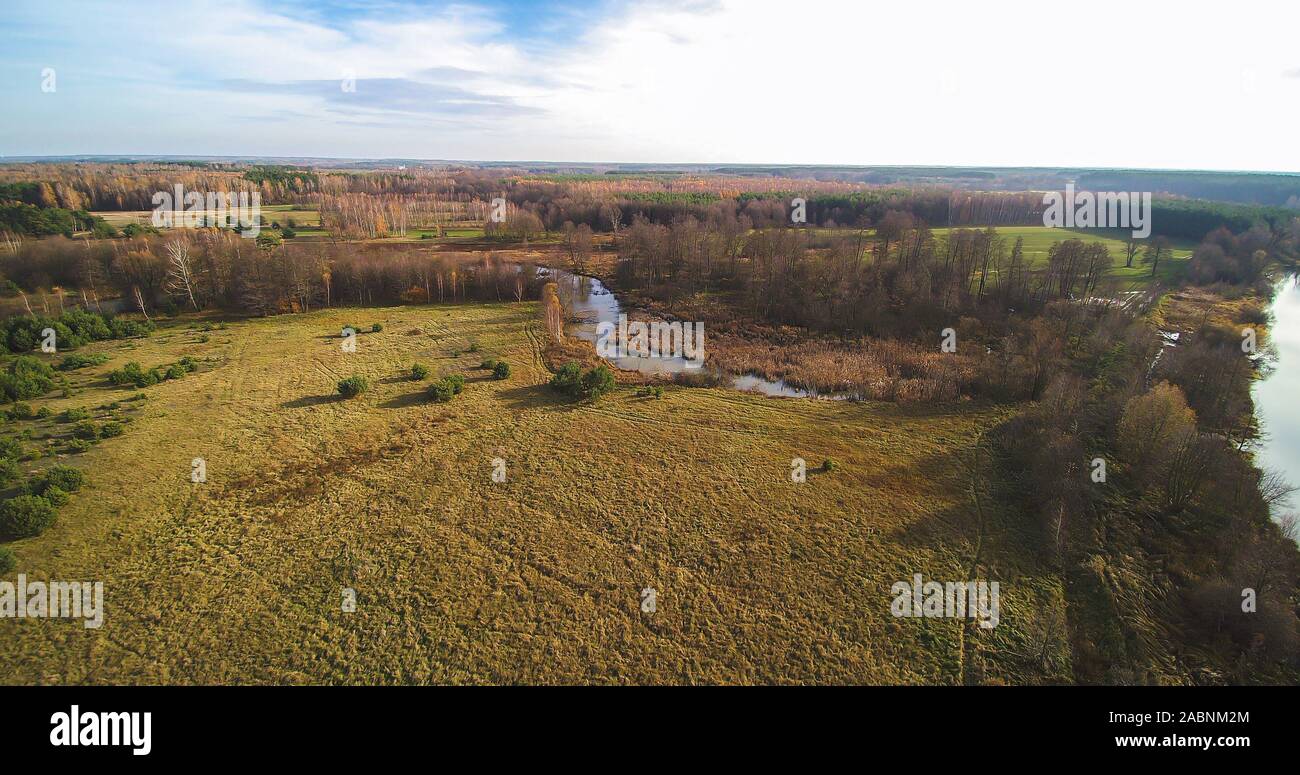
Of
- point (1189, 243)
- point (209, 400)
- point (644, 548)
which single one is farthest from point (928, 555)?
point (1189, 243)

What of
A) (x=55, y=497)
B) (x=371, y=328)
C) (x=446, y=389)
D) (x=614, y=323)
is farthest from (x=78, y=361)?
(x=614, y=323)

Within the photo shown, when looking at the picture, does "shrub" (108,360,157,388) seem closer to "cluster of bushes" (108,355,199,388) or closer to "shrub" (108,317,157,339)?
"cluster of bushes" (108,355,199,388)

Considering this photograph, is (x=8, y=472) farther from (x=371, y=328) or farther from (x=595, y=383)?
(x=371, y=328)

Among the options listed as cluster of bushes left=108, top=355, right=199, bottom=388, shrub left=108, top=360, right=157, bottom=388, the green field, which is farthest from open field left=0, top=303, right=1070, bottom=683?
the green field

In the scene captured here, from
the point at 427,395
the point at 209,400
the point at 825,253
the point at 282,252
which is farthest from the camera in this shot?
the point at 825,253

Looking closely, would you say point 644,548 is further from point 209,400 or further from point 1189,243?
point 1189,243

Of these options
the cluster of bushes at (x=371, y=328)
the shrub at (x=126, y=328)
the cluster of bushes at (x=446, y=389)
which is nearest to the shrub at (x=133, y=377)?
the shrub at (x=126, y=328)

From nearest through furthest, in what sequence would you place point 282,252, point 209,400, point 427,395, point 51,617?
point 51,617 < point 209,400 < point 427,395 < point 282,252

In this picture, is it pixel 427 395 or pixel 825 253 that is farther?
pixel 825 253
